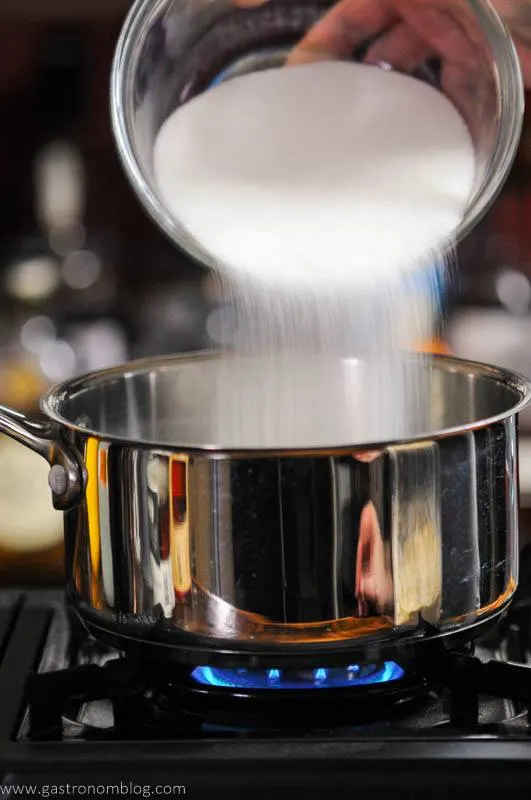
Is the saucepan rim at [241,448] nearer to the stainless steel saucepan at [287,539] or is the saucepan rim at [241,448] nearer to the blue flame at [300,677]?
the stainless steel saucepan at [287,539]

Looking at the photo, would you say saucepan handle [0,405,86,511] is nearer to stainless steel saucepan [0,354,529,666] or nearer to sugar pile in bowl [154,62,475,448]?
stainless steel saucepan [0,354,529,666]

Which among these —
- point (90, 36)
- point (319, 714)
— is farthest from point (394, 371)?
point (90, 36)

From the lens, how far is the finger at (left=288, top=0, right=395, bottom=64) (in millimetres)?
797

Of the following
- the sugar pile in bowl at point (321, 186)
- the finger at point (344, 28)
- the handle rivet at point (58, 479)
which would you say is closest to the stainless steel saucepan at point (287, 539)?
the handle rivet at point (58, 479)

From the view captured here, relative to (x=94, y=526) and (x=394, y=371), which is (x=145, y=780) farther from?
(x=394, y=371)

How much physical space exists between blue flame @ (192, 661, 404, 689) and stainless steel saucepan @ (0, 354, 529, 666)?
0.18 feet

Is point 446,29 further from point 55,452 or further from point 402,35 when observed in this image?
point 55,452

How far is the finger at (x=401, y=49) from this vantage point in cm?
81

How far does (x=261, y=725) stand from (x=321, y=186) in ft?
1.23

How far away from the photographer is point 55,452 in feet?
2.19

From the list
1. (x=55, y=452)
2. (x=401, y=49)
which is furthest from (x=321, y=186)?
(x=55, y=452)

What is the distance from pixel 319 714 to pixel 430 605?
9cm

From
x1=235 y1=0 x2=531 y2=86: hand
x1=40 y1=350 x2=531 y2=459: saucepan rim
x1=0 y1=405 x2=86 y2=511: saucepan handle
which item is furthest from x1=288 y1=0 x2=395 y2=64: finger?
x1=0 y1=405 x2=86 y2=511: saucepan handle

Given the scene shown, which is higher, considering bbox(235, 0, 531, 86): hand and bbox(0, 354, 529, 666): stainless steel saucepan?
bbox(235, 0, 531, 86): hand
